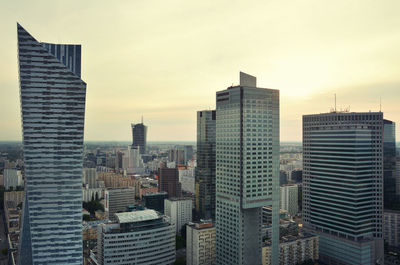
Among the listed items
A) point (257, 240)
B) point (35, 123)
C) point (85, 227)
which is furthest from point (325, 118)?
point (85, 227)

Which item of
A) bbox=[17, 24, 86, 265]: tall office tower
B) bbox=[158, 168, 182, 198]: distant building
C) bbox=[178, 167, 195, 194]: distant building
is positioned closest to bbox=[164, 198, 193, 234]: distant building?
bbox=[158, 168, 182, 198]: distant building

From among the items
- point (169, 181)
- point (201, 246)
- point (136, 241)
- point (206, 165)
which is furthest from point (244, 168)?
point (169, 181)

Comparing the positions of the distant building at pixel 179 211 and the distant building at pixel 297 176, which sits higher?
the distant building at pixel 297 176

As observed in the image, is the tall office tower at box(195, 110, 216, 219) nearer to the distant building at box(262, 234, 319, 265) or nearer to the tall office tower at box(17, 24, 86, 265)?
the distant building at box(262, 234, 319, 265)

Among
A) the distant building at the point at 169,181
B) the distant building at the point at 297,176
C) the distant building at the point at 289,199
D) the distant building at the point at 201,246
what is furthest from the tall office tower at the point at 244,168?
the distant building at the point at 297,176

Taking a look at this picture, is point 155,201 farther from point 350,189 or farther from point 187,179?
point 350,189

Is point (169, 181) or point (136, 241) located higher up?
point (169, 181)

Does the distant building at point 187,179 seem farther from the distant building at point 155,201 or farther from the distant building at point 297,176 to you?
the distant building at point 297,176
